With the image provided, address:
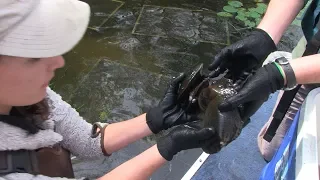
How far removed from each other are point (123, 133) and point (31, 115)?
44 cm

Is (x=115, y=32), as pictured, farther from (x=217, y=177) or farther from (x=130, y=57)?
(x=217, y=177)

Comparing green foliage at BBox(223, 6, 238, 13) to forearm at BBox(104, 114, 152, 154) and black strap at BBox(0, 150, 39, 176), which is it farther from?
black strap at BBox(0, 150, 39, 176)

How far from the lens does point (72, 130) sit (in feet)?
5.43

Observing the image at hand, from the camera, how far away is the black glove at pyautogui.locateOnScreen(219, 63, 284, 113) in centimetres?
159

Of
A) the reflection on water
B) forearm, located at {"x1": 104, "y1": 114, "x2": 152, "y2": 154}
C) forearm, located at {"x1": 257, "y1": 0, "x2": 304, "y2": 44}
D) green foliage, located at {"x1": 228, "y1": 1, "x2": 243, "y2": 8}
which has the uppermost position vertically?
forearm, located at {"x1": 257, "y1": 0, "x2": 304, "y2": 44}

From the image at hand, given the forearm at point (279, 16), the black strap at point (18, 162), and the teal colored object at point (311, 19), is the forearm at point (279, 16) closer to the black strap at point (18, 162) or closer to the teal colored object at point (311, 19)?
the teal colored object at point (311, 19)

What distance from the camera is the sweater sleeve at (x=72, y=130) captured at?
1617 mm

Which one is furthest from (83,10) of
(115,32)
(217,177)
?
(115,32)

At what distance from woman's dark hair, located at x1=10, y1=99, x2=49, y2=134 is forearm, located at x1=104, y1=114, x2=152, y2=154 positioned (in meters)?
0.34

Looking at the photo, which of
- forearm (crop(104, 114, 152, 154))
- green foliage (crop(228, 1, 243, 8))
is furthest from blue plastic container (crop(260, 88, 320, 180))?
green foliage (crop(228, 1, 243, 8))

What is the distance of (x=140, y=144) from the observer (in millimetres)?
3146

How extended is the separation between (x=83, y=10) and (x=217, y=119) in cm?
63

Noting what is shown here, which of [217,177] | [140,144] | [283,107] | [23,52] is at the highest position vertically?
[23,52]

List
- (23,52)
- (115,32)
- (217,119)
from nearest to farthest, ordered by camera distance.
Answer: (23,52), (217,119), (115,32)
